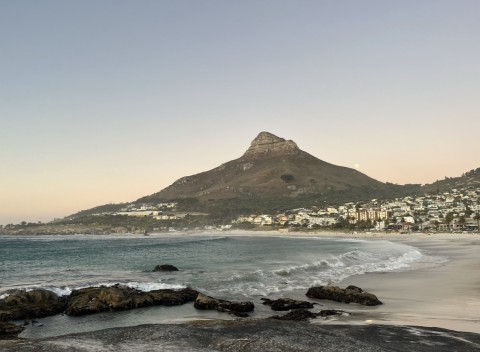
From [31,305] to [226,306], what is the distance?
12.1 metres

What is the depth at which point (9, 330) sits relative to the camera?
20172mm

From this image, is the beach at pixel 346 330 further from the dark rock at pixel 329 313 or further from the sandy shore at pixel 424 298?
the dark rock at pixel 329 313

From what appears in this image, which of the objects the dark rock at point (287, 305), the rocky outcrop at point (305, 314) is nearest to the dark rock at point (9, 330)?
the rocky outcrop at point (305, 314)

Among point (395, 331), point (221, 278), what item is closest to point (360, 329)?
point (395, 331)

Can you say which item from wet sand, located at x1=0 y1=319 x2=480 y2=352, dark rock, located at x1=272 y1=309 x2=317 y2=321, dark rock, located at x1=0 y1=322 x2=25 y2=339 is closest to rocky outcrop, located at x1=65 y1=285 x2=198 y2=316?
dark rock, located at x1=0 y1=322 x2=25 y2=339

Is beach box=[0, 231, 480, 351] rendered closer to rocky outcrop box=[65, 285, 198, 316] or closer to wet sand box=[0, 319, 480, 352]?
wet sand box=[0, 319, 480, 352]

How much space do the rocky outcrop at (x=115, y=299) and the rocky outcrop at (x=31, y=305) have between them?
839 mm

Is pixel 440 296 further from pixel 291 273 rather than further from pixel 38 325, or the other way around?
pixel 38 325

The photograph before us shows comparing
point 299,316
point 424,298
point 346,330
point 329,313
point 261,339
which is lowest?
point 424,298

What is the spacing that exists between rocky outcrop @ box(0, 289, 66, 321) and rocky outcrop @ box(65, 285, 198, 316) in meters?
0.84

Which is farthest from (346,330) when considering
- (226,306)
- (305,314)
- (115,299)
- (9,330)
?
(9,330)

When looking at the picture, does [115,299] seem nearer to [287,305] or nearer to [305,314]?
[287,305]

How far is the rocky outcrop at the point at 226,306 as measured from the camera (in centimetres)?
2500

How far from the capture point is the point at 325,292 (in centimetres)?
2923
